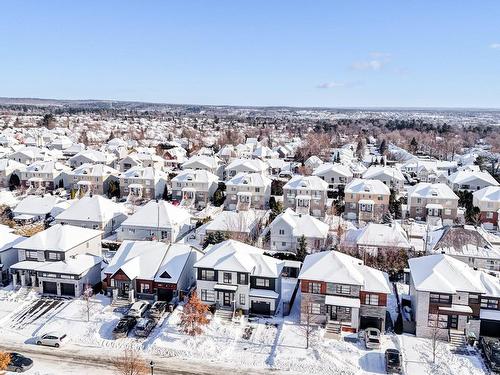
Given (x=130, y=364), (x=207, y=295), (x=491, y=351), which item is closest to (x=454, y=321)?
(x=491, y=351)

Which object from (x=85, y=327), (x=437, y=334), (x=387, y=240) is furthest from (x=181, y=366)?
(x=387, y=240)

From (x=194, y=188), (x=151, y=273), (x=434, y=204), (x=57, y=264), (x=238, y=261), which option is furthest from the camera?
(x=194, y=188)

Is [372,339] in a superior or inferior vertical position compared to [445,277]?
inferior

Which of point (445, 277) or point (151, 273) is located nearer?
point (445, 277)

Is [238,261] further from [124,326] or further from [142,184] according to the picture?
[142,184]

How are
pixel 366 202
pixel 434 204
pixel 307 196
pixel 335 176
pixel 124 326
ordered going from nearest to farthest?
pixel 124 326 → pixel 434 204 → pixel 366 202 → pixel 307 196 → pixel 335 176

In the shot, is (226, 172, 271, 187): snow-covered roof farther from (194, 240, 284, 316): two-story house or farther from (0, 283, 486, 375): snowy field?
(0, 283, 486, 375): snowy field

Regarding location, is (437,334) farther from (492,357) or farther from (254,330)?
(254,330)

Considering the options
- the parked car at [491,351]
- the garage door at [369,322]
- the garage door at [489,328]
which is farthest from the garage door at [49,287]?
the garage door at [489,328]
